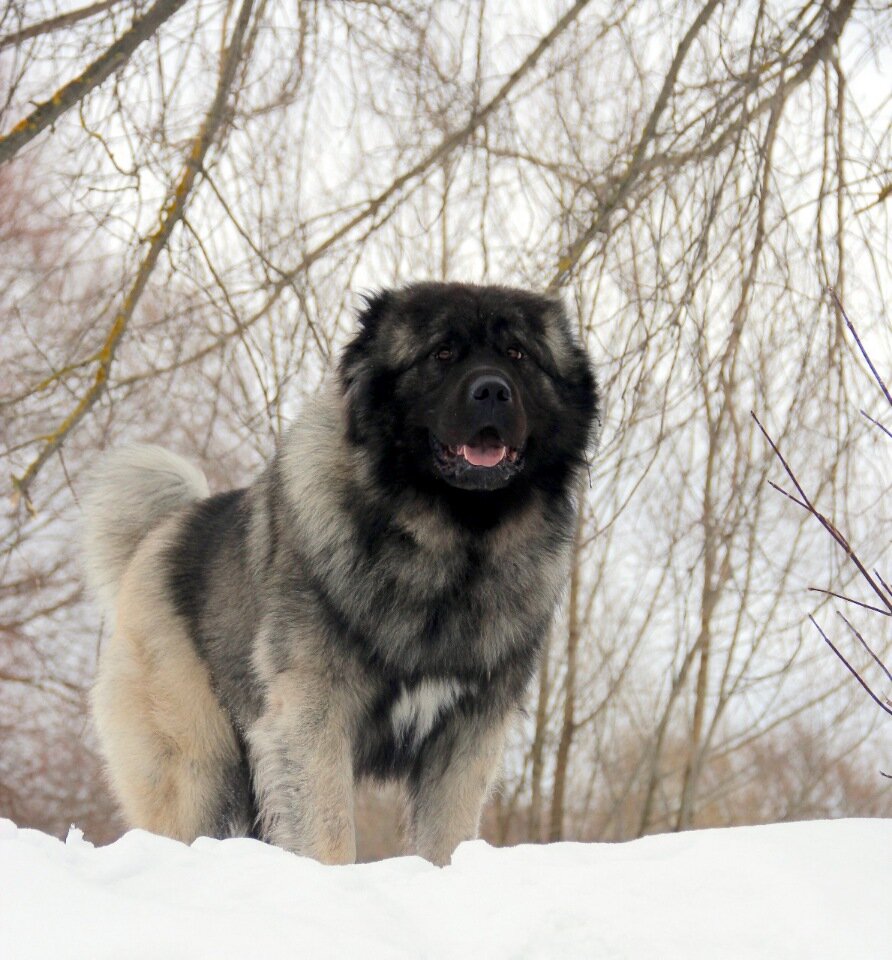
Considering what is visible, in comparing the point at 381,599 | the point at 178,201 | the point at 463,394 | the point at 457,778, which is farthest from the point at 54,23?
the point at 457,778

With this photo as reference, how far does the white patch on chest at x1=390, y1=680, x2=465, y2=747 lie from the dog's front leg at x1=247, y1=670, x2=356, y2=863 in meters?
0.19

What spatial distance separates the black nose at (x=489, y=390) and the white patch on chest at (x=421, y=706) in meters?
0.94

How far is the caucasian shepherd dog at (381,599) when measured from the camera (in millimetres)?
3432

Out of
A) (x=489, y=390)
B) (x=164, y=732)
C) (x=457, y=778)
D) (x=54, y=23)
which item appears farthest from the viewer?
(x=54, y=23)

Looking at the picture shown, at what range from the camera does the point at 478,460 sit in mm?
3424

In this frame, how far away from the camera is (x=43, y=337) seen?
617cm

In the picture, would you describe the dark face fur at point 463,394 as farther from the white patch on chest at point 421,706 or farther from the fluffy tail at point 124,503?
the fluffy tail at point 124,503

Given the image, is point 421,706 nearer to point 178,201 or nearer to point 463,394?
point 463,394

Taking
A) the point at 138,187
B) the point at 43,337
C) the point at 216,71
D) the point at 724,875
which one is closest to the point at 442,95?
the point at 216,71

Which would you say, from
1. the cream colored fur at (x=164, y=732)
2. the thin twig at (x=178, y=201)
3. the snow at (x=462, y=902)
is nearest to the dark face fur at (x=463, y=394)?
the cream colored fur at (x=164, y=732)

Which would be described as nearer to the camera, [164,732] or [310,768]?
[310,768]

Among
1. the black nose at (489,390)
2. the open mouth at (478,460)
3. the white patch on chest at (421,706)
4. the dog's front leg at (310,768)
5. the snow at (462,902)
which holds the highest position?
the black nose at (489,390)

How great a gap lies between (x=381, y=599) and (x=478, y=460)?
546mm

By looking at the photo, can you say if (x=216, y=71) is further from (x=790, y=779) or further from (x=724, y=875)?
(x=790, y=779)
